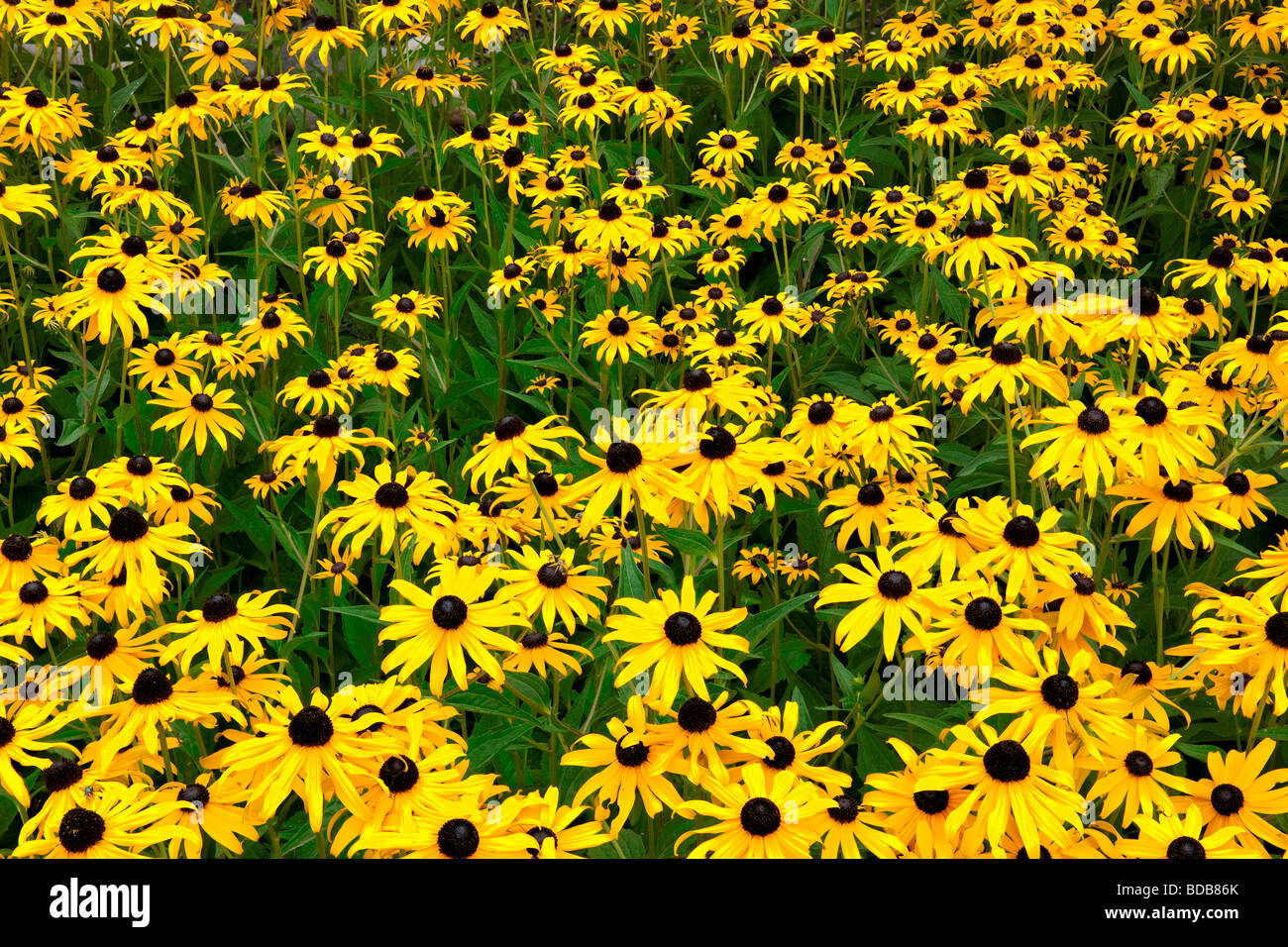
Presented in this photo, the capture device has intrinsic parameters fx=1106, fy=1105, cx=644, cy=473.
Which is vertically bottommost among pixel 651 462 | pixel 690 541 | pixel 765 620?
pixel 765 620

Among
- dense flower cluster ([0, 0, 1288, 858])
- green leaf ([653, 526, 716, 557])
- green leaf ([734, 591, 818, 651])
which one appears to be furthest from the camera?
green leaf ([653, 526, 716, 557])

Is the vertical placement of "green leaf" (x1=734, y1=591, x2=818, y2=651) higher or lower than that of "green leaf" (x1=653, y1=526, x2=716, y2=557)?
lower

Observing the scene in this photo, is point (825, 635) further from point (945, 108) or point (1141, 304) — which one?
point (945, 108)

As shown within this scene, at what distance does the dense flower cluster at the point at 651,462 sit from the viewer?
8.38 ft

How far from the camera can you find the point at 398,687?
2.70 m

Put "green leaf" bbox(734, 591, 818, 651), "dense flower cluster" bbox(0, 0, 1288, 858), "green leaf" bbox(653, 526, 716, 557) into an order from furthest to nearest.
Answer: "green leaf" bbox(653, 526, 716, 557)
"green leaf" bbox(734, 591, 818, 651)
"dense flower cluster" bbox(0, 0, 1288, 858)

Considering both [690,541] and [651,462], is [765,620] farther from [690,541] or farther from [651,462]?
[651,462]

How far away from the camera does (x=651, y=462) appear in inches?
124

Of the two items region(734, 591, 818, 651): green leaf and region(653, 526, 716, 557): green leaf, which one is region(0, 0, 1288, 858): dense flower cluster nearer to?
region(653, 526, 716, 557): green leaf

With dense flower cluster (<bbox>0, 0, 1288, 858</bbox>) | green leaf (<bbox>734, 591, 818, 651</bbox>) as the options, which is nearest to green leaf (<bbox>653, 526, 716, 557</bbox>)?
dense flower cluster (<bbox>0, 0, 1288, 858</bbox>)

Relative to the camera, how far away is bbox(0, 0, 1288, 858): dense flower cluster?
2.55m

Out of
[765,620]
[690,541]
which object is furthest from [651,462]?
[765,620]

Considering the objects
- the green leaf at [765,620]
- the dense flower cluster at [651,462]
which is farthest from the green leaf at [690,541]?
the green leaf at [765,620]

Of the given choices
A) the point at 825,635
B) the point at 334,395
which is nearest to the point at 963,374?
the point at 825,635
